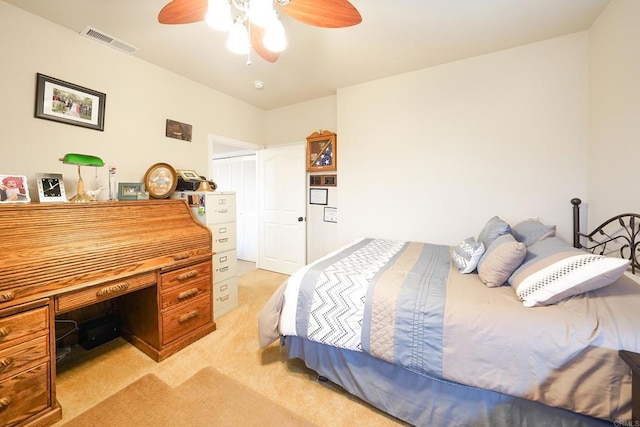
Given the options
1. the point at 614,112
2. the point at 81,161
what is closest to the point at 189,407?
the point at 81,161

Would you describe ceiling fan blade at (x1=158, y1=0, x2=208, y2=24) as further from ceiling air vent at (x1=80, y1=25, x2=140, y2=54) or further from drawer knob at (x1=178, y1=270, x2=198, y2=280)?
drawer knob at (x1=178, y1=270, x2=198, y2=280)

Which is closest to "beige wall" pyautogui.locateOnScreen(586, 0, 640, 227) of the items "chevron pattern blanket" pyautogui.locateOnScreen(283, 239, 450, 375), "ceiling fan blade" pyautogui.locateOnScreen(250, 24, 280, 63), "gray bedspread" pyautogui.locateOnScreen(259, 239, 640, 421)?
"gray bedspread" pyautogui.locateOnScreen(259, 239, 640, 421)

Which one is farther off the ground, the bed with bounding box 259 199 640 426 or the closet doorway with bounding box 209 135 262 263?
the closet doorway with bounding box 209 135 262 263

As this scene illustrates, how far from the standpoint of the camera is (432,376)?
1.31 m

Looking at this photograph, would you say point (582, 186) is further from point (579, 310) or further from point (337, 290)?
point (337, 290)

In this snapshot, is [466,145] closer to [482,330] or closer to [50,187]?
[482,330]

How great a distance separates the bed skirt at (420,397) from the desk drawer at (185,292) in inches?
40.0

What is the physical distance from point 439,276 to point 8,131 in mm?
3266

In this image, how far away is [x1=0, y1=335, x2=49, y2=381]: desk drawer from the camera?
126 centimetres

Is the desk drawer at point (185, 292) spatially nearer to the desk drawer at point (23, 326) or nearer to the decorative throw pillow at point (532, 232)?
the desk drawer at point (23, 326)

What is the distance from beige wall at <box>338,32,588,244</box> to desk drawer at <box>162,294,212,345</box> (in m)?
1.90

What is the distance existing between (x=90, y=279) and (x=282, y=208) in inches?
104

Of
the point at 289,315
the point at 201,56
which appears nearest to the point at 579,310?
the point at 289,315

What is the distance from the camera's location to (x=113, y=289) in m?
1.66
